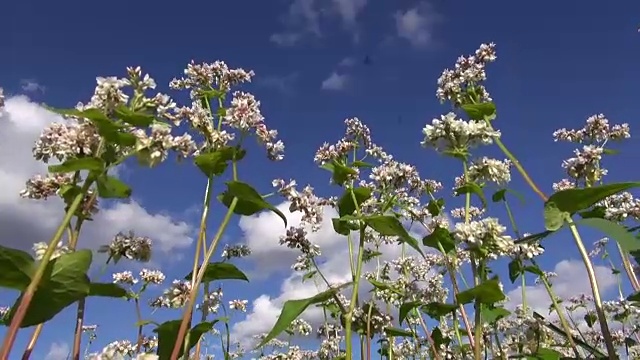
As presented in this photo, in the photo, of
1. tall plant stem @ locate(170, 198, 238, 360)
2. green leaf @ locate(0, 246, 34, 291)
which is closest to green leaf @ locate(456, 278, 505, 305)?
tall plant stem @ locate(170, 198, 238, 360)

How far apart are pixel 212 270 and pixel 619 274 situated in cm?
676

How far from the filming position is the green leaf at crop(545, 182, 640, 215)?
4.39 meters

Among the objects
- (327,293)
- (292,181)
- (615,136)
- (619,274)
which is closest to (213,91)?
(292,181)

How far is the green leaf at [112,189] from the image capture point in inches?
151

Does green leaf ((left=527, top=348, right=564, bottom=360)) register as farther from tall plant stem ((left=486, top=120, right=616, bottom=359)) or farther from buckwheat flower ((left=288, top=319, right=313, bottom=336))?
buckwheat flower ((left=288, top=319, right=313, bottom=336))

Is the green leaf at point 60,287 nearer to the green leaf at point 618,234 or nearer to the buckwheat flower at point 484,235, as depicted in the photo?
the buckwheat flower at point 484,235

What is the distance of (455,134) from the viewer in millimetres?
5836

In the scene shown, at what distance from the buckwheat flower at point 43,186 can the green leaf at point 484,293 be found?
309cm

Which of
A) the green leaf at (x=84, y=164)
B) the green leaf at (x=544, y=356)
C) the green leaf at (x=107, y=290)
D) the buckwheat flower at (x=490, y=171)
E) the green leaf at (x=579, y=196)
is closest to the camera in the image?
the green leaf at (x=84, y=164)

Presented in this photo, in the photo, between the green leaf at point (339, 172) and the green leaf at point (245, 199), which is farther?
the green leaf at point (339, 172)

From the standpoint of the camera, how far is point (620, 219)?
6691 mm

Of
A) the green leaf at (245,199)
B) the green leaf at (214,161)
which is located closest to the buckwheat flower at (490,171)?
the green leaf at (245,199)

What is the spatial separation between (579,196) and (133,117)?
3377 mm

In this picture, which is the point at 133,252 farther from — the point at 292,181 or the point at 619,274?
the point at 619,274
